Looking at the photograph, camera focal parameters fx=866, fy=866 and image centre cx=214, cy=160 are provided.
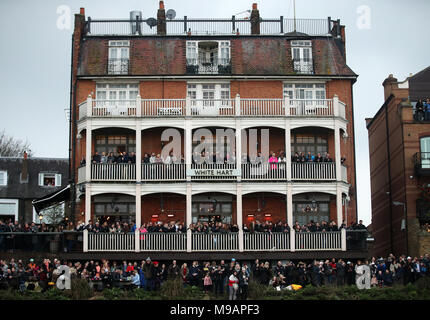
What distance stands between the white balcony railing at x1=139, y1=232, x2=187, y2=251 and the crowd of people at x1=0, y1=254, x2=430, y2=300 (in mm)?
2494

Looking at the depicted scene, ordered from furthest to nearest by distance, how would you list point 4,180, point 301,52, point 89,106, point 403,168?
point 4,180 < point 301,52 < point 403,168 < point 89,106

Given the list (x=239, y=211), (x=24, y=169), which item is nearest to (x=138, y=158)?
(x=239, y=211)

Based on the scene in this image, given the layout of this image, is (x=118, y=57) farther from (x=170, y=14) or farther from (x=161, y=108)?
(x=161, y=108)

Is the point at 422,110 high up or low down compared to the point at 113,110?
up

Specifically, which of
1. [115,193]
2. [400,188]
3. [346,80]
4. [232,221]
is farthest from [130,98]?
[400,188]

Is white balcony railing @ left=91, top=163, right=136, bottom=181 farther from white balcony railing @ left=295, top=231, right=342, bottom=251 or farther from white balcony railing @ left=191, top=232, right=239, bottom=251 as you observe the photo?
white balcony railing @ left=295, top=231, right=342, bottom=251

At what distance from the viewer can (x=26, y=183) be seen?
6269 centimetres

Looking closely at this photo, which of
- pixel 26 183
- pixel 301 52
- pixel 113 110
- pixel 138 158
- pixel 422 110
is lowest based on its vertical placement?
pixel 138 158

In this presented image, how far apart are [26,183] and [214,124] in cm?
2312

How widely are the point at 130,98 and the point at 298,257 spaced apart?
12789 mm

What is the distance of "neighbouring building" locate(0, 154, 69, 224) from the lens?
6125 cm

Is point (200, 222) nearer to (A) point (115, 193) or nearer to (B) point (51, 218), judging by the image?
(A) point (115, 193)

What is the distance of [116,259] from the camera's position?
42125mm

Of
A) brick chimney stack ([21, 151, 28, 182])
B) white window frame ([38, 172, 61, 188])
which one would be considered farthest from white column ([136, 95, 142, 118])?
white window frame ([38, 172, 61, 188])
